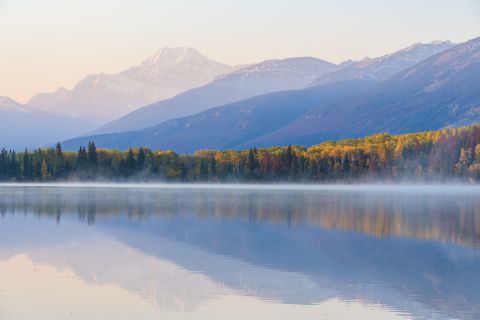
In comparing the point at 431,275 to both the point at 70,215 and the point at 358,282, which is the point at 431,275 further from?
the point at 70,215

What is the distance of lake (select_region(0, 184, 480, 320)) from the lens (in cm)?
2959

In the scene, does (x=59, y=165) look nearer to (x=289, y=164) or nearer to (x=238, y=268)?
(x=289, y=164)

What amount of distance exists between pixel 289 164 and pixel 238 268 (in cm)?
14764

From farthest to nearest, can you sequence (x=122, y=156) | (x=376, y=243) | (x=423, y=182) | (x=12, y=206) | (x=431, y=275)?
(x=122, y=156)
(x=423, y=182)
(x=12, y=206)
(x=376, y=243)
(x=431, y=275)

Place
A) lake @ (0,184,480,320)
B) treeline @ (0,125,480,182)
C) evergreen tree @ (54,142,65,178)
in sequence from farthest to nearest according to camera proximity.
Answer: evergreen tree @ (54,142,65,178) → treeline @ (0,125,480,182) → lake @ (0,184,480,320)

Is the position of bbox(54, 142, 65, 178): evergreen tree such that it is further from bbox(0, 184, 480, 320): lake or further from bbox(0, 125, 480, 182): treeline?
bbox(0, 184, 480, 320): lake

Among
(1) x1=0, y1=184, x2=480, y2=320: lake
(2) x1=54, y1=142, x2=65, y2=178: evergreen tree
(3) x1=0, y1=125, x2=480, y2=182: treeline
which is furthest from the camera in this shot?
(2) x1=54, y1=142, x2=65, y2=178: evergreen tree

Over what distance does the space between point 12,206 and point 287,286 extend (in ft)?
179

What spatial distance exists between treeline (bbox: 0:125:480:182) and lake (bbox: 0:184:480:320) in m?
116

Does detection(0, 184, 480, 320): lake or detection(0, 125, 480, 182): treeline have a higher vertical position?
detection(0, 125, 480, 182): treeline

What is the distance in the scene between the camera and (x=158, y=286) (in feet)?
110

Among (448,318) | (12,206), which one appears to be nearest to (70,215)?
(12,206)

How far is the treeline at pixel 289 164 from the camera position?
178m

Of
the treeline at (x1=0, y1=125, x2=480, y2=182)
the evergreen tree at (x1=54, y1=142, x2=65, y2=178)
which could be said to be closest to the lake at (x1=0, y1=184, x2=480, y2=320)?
the treeline at (x1=0, y1=125, x2=480, y2=182)
